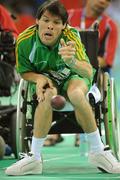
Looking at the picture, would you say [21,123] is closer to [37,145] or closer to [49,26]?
[37,145]

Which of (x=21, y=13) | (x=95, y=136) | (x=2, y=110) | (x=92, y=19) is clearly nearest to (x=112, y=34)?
(x=92, y=19)

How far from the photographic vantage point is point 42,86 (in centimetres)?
431

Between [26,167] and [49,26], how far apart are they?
89 centimetres

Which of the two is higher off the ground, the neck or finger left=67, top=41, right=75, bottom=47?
the neck

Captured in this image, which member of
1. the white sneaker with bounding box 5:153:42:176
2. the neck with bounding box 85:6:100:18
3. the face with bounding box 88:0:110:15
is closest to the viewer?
the white sneaker with bounding box 5:153:42:176

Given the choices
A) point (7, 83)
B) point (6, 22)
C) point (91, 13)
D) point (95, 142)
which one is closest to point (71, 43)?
point (95, 142)

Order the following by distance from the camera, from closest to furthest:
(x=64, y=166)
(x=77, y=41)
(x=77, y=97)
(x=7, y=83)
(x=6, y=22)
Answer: (x=77, y=97)
(x=77, y=41)
(x=64, y=166)
(x=7, y=83)
(x=6, y=22)

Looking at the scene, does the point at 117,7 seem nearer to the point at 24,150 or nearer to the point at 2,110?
the point at 2,110

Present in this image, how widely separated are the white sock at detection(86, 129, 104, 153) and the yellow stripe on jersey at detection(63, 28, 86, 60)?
492mm

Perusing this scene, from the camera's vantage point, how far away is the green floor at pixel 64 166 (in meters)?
4.26

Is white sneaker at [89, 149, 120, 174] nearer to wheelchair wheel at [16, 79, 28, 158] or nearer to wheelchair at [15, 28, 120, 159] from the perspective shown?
wheelchair at [15, 28, 120, 159]

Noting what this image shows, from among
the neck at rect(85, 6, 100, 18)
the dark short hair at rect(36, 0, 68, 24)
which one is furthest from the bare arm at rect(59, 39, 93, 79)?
the neck at rect(85, 6, 100, 18)

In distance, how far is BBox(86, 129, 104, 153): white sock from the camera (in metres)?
4.41

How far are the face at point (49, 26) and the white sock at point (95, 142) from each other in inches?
25.7
